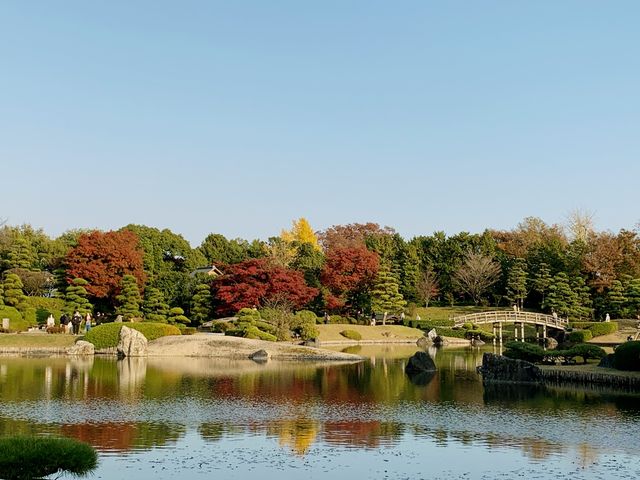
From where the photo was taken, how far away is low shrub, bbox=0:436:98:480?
37.9ft

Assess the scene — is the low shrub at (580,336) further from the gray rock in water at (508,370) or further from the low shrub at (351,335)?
the gray rock in water at (508,370)

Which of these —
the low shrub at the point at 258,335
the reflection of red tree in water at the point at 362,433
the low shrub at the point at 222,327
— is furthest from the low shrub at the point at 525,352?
the low shrub at the point at 222,327

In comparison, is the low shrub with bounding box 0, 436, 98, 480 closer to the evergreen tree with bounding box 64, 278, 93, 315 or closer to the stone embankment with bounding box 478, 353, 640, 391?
the stone embankment with bounding box 478, 353, 640, 391

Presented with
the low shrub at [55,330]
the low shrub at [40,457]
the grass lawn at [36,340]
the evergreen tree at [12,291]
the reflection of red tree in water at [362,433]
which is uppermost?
the evergreen tree at [12,291]

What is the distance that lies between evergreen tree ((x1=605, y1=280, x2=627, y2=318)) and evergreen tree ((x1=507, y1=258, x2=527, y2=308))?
10739mm

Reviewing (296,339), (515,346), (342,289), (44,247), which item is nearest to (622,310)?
(342,289)

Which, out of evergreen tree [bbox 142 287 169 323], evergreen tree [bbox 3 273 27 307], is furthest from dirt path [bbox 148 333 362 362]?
evergreen tree [bbox 3 273 27 307]

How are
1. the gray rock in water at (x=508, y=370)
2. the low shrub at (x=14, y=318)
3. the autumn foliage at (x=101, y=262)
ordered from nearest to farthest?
the gray rock in water at (x=508, y=370) < the low shrub at (x=14, y=318) < the autumn foliage at (x=101, y=262)

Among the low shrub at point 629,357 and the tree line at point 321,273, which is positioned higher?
the tree line at point 321,273

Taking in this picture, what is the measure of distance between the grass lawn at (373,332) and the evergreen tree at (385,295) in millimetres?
2713

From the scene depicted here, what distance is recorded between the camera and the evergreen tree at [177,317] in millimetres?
56156

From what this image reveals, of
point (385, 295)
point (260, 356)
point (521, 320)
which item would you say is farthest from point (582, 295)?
point (260, 356)

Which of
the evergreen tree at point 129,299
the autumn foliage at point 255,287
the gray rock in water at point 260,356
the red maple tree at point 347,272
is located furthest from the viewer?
the red maple tree at point 347,272

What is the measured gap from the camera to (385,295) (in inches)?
2613
